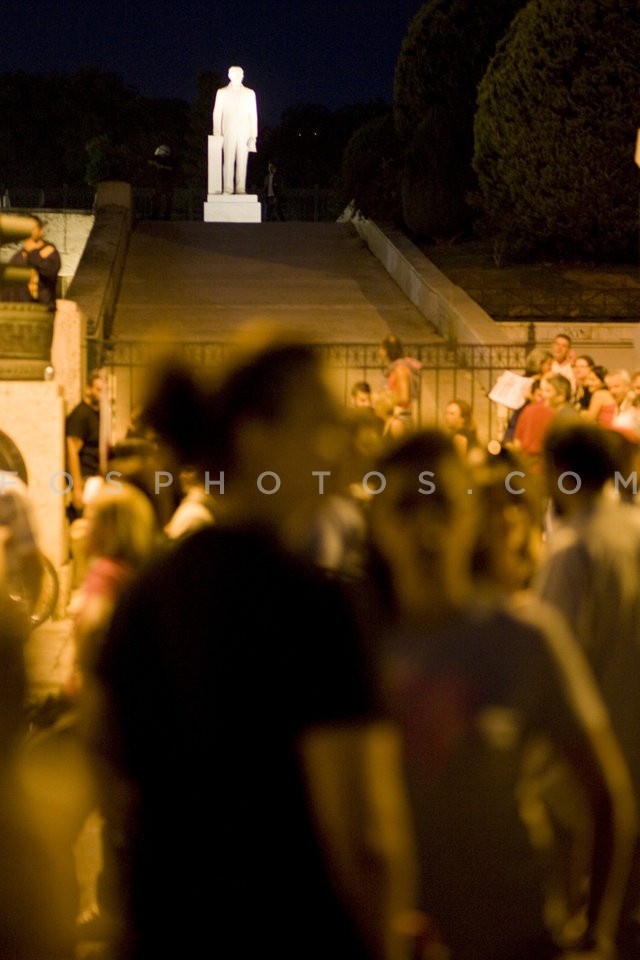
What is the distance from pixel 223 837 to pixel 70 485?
8.98m

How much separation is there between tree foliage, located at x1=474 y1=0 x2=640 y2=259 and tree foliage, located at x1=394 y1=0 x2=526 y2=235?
2397 millimetres

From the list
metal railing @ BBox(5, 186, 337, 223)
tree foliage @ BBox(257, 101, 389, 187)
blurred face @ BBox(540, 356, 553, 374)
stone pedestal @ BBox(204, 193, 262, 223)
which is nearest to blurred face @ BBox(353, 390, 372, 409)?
blurred face @ BBox(540, 356, 553, 374)

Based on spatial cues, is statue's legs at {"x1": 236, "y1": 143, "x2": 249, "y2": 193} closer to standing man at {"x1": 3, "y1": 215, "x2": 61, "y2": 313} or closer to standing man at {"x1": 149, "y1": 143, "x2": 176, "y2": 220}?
standing man at {"x1": 149, "y1": 143, "x2": 176, "y2": 220}

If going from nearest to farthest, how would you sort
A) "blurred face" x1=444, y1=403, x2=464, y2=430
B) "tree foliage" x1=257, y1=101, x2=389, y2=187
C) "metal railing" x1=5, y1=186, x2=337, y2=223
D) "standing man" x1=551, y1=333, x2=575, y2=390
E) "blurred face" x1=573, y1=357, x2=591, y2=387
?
"blurred face" x1=444, y1=403, x2=464, y2=430 → "blurred face" x1=573, y1=357, x2=591, y2=387 → "standing man" x1=551, y1=333, x2=575, y2=390 → "metal railing" x1=5, y1=186, x2=337, y2=223 → "tree foliage" x1=257, y1=101, x2=389, y2=187

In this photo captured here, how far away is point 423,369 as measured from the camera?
15594 mm

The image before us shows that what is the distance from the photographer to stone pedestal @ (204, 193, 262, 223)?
95.7 feet

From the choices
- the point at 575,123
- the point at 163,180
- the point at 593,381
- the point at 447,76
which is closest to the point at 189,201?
the point at 163,180

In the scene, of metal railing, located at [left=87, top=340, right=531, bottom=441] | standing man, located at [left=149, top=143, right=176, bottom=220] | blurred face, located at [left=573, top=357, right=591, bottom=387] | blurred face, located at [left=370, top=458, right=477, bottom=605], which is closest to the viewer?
blurred face, located at [left=370, top=458, right=477, bottom=605]

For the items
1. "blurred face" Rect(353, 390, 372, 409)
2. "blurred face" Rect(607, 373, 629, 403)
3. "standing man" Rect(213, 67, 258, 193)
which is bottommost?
"blurred face" Rect(353, 390, 372, 409)

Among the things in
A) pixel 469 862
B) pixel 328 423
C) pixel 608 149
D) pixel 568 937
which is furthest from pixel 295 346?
pixel 608 149

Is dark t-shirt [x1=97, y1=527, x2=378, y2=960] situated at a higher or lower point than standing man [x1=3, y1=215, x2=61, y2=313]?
lower

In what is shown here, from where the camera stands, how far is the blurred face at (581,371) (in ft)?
41.3

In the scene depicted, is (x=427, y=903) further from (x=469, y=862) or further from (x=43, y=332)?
Answer: (x=43, y=332)

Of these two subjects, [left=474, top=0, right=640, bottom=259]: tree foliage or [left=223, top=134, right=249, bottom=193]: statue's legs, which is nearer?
[left=474, top=0, right=640, bottom=259]: tree foliage
